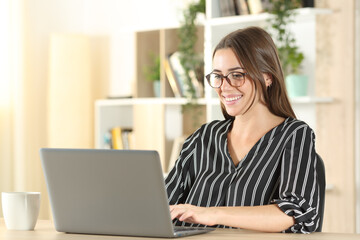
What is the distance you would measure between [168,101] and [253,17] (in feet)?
2.63

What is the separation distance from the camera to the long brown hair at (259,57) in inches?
80.4

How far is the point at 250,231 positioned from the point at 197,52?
262cm

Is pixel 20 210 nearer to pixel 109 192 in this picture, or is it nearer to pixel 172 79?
pixel 109 192

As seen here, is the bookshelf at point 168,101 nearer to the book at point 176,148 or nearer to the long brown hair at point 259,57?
the book at point 176,148

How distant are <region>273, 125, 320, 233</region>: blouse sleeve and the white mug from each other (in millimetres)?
650

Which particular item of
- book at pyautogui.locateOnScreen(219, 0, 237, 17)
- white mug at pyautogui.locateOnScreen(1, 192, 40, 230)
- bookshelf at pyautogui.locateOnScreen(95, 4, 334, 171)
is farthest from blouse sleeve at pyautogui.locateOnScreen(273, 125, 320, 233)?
book at pyautogui.locateOnScreen(219, 0, 237, 17)

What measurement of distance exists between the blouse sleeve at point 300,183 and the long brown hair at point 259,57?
16 cm

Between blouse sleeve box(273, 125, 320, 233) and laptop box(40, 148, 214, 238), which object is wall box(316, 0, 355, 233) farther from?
laptop box(40, 148, 214, 238)

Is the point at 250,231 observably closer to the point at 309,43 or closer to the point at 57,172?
the point at 57,172

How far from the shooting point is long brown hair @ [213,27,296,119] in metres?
2.04

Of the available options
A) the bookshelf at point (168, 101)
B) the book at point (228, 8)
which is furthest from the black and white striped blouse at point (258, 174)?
the book at point (228, 8)

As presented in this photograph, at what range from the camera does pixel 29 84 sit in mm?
4918

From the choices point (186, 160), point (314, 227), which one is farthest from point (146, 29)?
point (314, 227)

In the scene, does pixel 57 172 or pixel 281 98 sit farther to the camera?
pixel 281 98
